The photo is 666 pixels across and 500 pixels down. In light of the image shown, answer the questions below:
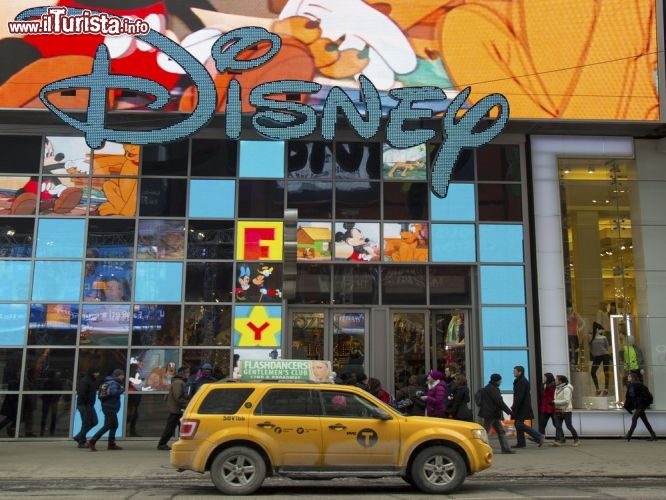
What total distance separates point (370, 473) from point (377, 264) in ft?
26.6

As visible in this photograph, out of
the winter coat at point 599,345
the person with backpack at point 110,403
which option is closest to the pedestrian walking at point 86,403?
the person with backpack at point 110,403

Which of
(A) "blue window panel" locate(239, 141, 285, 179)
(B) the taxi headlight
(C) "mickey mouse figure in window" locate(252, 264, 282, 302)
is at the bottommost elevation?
(B) the taxi headlight

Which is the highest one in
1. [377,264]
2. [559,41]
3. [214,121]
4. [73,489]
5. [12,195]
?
[559,41]

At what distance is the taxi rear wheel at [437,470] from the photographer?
1011cm

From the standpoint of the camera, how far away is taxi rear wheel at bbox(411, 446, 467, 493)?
398 inches

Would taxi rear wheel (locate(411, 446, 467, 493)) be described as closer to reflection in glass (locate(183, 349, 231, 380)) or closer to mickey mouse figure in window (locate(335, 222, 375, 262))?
reflection in glass (locate(183, 349, 231, 380))

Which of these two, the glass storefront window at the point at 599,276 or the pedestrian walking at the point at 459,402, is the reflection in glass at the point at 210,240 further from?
the glass storefront window at the point at 599,276

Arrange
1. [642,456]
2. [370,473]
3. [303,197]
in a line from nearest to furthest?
[370,473] → [642,456] → [303,197]

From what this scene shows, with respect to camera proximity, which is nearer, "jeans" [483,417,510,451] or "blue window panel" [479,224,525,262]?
"jeans" [483,417,510,451]

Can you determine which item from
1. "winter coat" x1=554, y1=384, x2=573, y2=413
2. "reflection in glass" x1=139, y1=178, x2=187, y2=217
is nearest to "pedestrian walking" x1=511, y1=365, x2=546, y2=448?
"winter coat" x1=554, y1=384, x2=573, y2=413

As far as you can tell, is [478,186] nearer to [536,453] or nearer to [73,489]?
[536,453]

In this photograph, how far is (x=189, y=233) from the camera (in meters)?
17.2

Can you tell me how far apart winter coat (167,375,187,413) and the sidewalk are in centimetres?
91

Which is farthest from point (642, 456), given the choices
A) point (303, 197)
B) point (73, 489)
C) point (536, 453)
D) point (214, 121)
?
point (214, 121)
